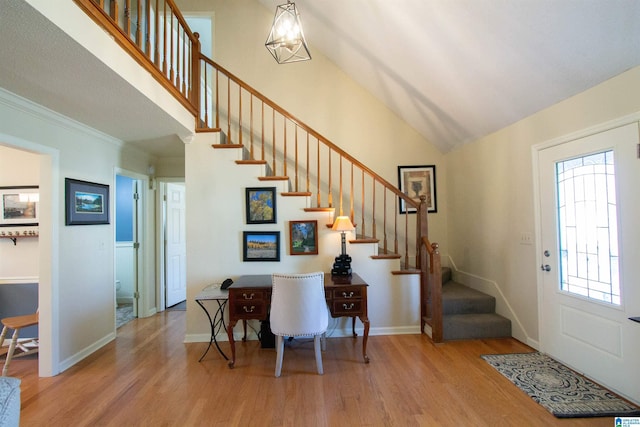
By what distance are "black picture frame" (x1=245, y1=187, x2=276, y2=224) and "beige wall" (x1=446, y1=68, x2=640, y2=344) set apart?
8.55 ft

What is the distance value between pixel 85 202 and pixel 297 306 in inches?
98.7

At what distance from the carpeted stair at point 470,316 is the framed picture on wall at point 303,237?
1688mm

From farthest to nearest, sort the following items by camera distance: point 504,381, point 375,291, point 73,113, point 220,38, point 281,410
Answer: point 220,38, point 375,291, point 73,113, point 504,381, point 281,410

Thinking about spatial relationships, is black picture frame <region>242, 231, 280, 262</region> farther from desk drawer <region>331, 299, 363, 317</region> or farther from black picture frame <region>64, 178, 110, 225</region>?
black picture frame <region>64, 178, 110, 225</region>

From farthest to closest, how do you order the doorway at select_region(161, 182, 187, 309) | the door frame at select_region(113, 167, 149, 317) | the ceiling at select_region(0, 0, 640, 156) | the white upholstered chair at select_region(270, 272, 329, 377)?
the doorway at select_region(161, 182, 187, 309)
the door frame at select_region(113, 167, 149, 317)
the white upholstered chair at select_region(270, 272, 329, 377)
the ceiling at select_region(0, 0, 640, 156)

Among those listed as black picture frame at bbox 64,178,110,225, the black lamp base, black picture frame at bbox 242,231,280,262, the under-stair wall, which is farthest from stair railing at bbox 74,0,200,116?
the black lamp base

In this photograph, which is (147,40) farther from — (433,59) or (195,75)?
(433,59)

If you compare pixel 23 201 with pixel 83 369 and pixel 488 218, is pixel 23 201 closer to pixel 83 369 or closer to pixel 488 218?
pixel 83 369

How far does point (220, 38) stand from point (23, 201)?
3.29 meters

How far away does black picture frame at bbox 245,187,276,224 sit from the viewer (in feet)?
10.8

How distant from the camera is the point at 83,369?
2670 millimetres

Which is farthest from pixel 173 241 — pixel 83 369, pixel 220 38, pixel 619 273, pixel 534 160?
pixel 619 273

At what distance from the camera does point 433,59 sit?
3004mm

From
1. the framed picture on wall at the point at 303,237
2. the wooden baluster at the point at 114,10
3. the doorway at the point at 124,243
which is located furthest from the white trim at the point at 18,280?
the wooden baluster at the point at 114,10
